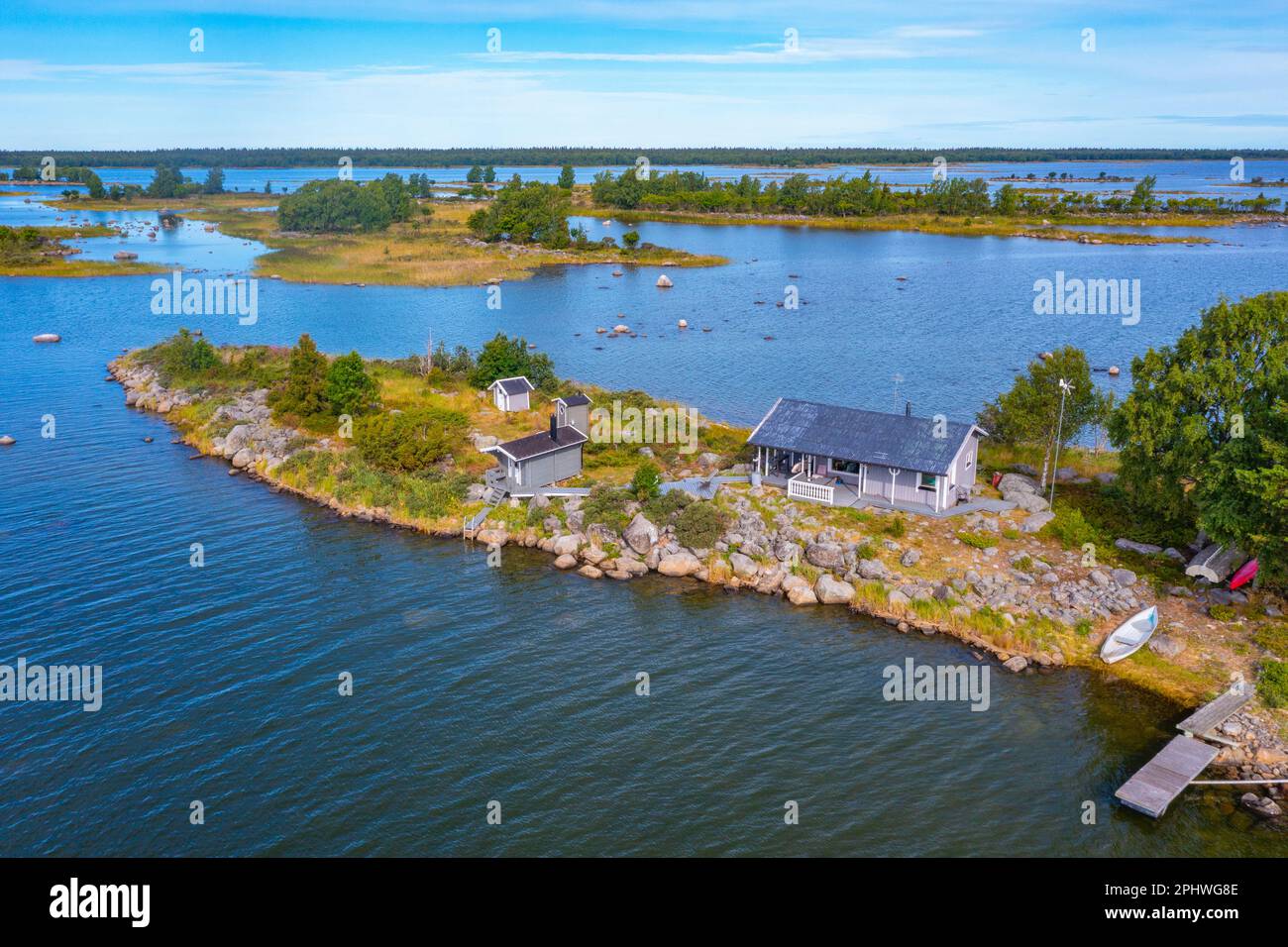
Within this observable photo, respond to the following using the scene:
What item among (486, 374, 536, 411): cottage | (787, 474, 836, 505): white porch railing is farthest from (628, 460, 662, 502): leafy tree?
(486, 374, 536, 411): cottage

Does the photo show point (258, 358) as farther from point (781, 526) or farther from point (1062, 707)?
point (1062, 707)

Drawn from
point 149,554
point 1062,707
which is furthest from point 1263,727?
point 149,554

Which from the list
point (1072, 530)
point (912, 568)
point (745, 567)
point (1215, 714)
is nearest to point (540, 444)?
point (745, 567)

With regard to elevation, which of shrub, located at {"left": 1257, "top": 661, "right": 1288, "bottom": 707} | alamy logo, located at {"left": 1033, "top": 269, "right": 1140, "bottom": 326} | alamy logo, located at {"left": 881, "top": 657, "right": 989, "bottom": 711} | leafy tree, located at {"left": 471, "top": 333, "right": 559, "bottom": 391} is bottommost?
alamy logo, located at {"left": 881, "top": 657, "right": 989, "bottom": 711}

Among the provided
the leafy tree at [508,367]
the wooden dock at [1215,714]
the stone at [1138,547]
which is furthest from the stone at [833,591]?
the leafy tree at [508,367]

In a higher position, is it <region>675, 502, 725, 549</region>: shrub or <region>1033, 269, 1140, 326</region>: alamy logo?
<region>1033, 269, 1140, 326</region>: alamy logo

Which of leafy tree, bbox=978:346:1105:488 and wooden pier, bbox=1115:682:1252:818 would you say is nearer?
wooden pier, bbox=1115:682:1252:818

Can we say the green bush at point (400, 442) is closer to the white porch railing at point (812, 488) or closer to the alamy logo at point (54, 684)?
the alamy logo at point (54, 684)

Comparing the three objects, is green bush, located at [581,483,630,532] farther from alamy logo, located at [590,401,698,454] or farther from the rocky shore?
alamy logo, located at [590,401,698,454]
